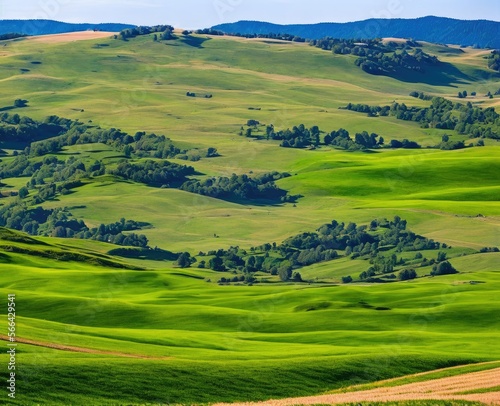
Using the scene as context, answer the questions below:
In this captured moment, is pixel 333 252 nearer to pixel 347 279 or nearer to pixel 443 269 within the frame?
pixel 347 279

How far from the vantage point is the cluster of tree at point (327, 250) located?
6698 inches

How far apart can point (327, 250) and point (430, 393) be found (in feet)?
433

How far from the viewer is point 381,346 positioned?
83188mm

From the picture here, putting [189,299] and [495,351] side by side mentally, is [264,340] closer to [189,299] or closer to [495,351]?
[495,351]

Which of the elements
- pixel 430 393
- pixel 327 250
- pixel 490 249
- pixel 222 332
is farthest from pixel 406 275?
pixel 430 393

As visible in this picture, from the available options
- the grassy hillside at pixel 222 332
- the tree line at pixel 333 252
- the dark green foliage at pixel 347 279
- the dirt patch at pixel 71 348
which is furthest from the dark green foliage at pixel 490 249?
the dirt patch at pixel 71 348

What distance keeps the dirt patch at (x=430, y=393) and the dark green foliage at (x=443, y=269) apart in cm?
8597

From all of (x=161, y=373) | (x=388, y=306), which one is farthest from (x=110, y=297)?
(x=161, y=373)

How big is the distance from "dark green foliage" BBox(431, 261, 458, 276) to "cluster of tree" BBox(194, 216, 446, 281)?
9.18 metres

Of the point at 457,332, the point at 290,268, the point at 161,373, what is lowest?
the point at 290,268

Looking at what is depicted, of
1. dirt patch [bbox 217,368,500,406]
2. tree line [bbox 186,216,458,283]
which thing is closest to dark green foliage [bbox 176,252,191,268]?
tree line [bbox 186,216,458,283]

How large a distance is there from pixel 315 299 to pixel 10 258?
42776 millimetres

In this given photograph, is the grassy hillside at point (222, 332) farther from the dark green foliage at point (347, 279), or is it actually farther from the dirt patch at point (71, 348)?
the dark green foliage at point (347, 279)

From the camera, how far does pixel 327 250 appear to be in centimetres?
18600
